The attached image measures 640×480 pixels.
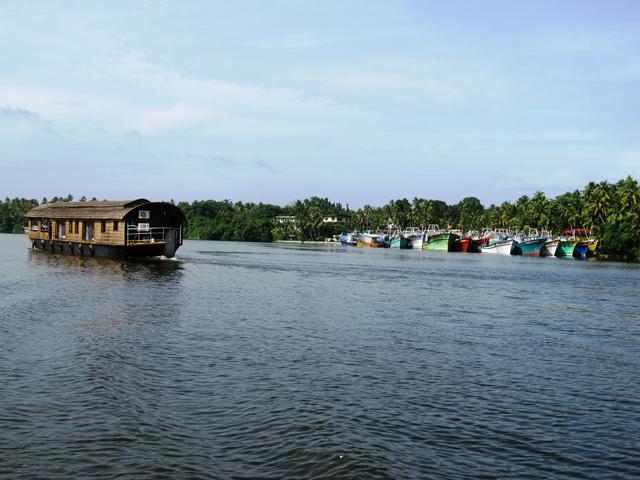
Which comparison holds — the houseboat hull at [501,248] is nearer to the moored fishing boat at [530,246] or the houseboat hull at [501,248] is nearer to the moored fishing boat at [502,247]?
the moored fishing boat at [502,247]

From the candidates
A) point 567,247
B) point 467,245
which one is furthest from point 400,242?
point 567,247

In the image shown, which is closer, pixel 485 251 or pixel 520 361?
pixel 520 361

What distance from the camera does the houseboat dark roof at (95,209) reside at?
6998 centimetres

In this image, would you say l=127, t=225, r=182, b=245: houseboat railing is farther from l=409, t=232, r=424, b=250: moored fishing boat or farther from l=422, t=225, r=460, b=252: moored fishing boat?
l=409, t=232, r=424, b=250: moored fishing boat

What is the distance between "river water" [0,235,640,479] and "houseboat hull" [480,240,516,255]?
106 meters

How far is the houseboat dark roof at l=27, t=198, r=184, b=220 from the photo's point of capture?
6998 centimetres

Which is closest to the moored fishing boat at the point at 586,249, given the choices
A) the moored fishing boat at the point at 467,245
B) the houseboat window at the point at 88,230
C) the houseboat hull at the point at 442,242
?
the moored fishing boat at the point at 467,245

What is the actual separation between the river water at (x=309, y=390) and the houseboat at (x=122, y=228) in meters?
32.5

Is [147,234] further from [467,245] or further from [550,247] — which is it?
[467,245]

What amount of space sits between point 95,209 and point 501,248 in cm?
9907

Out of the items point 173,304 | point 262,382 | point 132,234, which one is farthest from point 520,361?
point 132,234

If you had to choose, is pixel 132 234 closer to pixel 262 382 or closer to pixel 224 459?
pixel 262 382

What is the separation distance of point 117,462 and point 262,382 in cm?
675

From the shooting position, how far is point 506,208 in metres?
193
